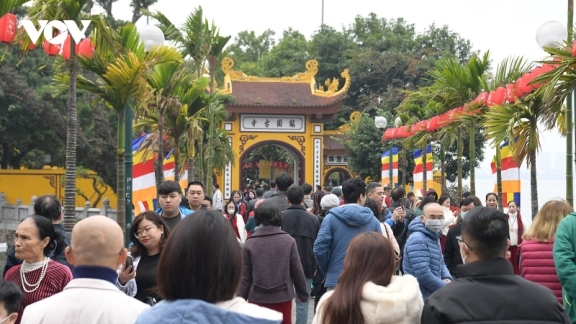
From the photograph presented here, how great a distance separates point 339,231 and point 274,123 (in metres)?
32.9

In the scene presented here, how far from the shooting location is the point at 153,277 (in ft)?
17.7

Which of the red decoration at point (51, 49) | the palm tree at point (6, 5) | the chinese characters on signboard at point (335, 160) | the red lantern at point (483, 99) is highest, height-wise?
the palm tree at point (6, 5)

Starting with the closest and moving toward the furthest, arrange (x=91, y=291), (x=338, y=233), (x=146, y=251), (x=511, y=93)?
1. (x=91, y=291)
2. (x=146, y=251)
3. (x=338, y=233)
4. (x=511, y=93)

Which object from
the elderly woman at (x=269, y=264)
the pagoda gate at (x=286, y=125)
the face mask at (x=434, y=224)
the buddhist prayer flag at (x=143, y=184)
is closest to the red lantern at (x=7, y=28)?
the buddhist prayer flag at (x=143, y=184)

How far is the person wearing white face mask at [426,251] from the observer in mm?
6141

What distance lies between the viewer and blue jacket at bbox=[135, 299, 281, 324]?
2818 mm

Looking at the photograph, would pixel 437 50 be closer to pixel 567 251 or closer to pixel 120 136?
pixel 120 136

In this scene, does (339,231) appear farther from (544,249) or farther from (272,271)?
(544,249)

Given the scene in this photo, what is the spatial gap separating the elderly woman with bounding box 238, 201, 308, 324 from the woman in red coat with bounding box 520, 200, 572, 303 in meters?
1.90

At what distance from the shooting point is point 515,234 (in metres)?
10.2

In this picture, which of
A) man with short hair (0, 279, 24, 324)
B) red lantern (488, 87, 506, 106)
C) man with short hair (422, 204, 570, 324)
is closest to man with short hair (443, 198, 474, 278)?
man with short hair (422, 204, 570, 324)

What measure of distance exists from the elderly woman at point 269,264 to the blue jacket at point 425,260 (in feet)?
3.69

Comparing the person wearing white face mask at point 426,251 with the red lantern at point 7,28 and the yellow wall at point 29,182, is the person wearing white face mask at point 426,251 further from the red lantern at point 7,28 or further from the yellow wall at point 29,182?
the yellow wall at point 29,182

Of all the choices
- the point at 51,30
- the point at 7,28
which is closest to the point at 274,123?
the point at 7,28
